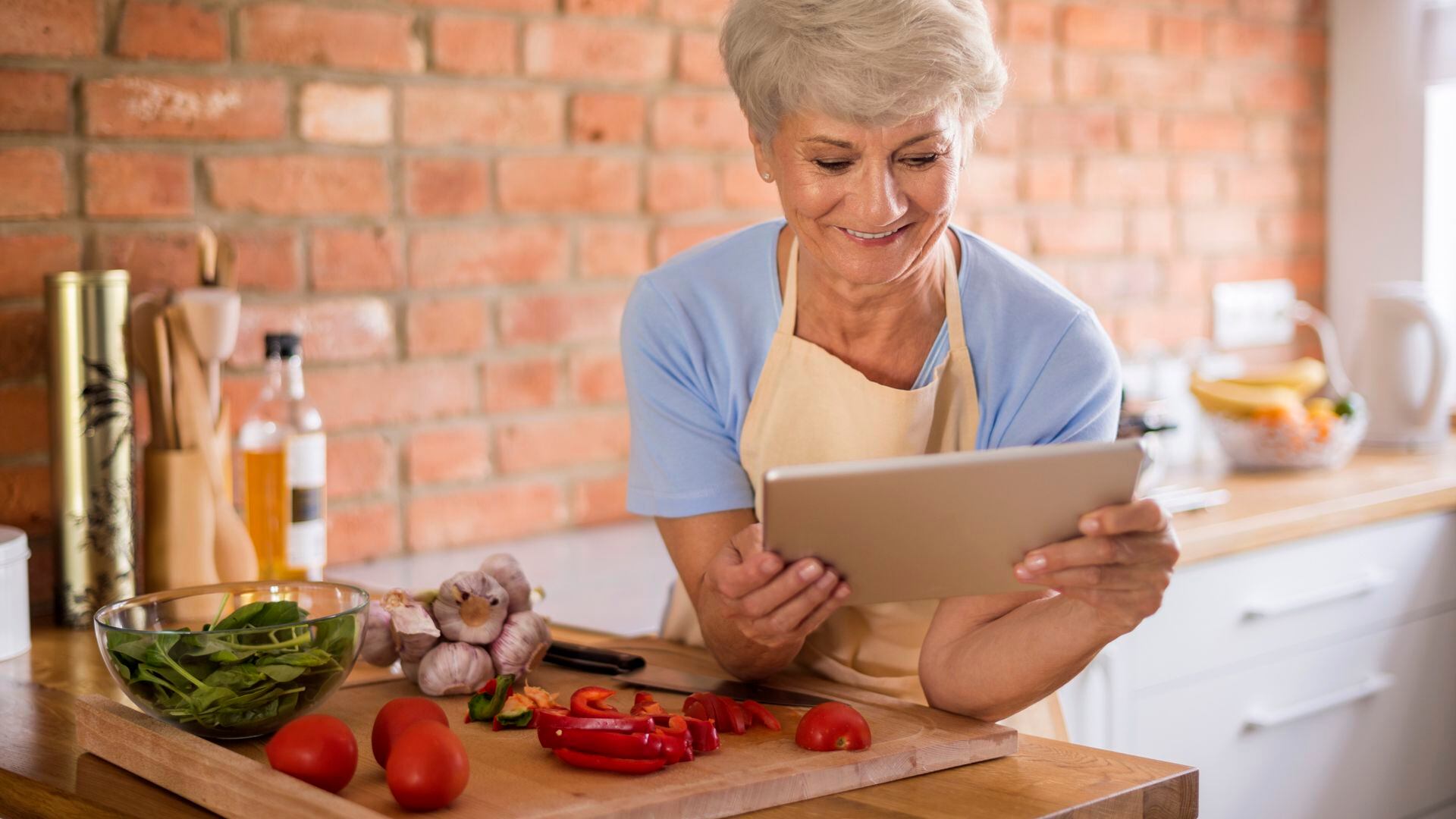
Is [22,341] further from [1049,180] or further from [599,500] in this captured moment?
[1049,180]

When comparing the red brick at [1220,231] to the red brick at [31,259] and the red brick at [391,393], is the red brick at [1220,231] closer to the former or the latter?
the red brick at [391,393]

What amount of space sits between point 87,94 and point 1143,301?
1.91 meters

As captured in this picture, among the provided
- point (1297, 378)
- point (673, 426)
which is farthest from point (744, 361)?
point (1297, 378)

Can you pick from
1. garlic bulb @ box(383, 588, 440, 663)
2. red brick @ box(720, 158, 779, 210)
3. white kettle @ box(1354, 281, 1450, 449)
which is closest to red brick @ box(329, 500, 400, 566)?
garlic bulb @ box(383, 588, 440, 663)

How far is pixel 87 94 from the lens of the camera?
161cm

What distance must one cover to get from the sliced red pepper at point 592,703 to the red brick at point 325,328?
2.35 feet

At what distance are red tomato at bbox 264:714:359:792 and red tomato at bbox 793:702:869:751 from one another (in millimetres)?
322

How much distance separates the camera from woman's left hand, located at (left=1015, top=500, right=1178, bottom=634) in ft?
3.52

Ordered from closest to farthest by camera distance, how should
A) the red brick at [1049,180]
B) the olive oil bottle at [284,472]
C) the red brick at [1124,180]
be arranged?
1. the olive oil bottle at [284,472]
2. the red brick at [1049,180]
3. the red brick at [1124,180]

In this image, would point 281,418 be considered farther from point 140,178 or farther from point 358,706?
point 358,706

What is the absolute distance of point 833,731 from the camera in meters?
1.09

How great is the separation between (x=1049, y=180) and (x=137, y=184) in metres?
1.58

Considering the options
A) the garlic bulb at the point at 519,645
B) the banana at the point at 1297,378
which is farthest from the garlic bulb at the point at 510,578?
the banana at the point at 1297,378

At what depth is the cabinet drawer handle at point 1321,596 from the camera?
6.86 ft
